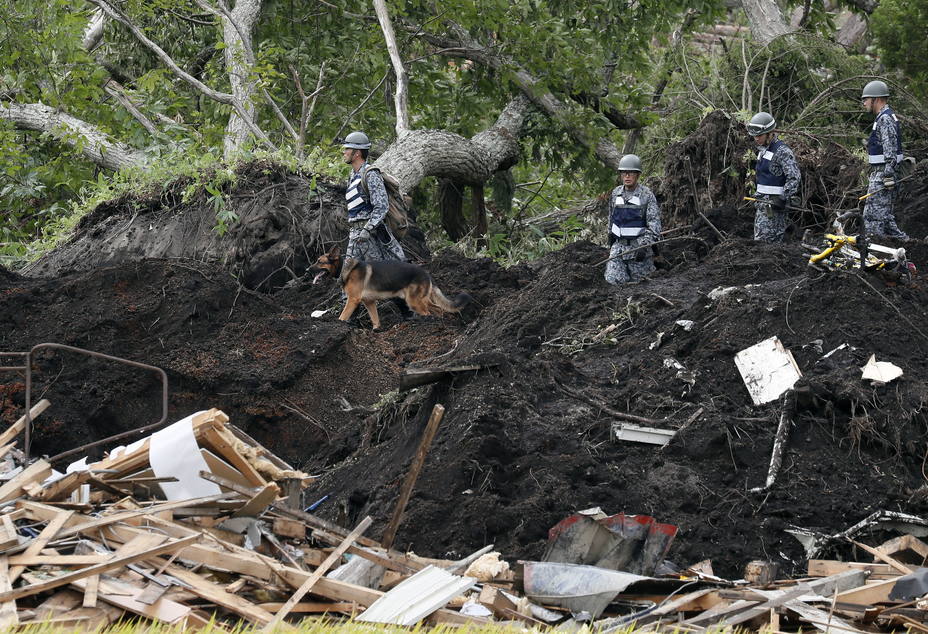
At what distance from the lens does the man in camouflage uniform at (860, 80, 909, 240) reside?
11.8m

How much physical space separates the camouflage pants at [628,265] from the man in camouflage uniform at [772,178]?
1.28 metres

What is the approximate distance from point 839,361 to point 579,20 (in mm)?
11780

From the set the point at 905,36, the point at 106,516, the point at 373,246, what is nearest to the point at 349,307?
the point at 373,246

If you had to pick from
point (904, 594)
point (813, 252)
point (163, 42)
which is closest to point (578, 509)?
point (904, 594)

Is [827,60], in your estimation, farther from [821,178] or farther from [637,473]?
[637,473]

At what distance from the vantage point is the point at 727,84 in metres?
17.0

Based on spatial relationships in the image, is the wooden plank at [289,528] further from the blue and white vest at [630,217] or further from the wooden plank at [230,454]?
the blue and white vest at [630,217]

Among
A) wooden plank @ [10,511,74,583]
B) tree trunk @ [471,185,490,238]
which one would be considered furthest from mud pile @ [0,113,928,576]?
tree trunk @ [471,185,490,238]

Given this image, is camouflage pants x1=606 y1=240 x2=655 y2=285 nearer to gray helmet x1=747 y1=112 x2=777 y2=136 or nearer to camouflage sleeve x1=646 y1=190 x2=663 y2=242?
camouflage sleeve x1=646 y1=190 x2=663 y2=242

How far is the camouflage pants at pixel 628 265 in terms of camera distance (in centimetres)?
1225

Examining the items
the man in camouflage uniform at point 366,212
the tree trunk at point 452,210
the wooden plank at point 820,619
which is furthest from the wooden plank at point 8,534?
the tree trunk at point 452,210

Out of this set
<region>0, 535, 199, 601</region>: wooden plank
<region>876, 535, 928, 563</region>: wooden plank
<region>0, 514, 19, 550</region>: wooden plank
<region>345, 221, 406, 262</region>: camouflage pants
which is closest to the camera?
<region>0, 535, 199, 601</region>: wooden plank

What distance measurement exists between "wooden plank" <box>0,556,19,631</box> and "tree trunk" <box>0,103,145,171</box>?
11777 millimetres

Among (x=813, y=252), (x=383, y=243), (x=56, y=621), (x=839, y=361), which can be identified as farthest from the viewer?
(x=383, y=243)
